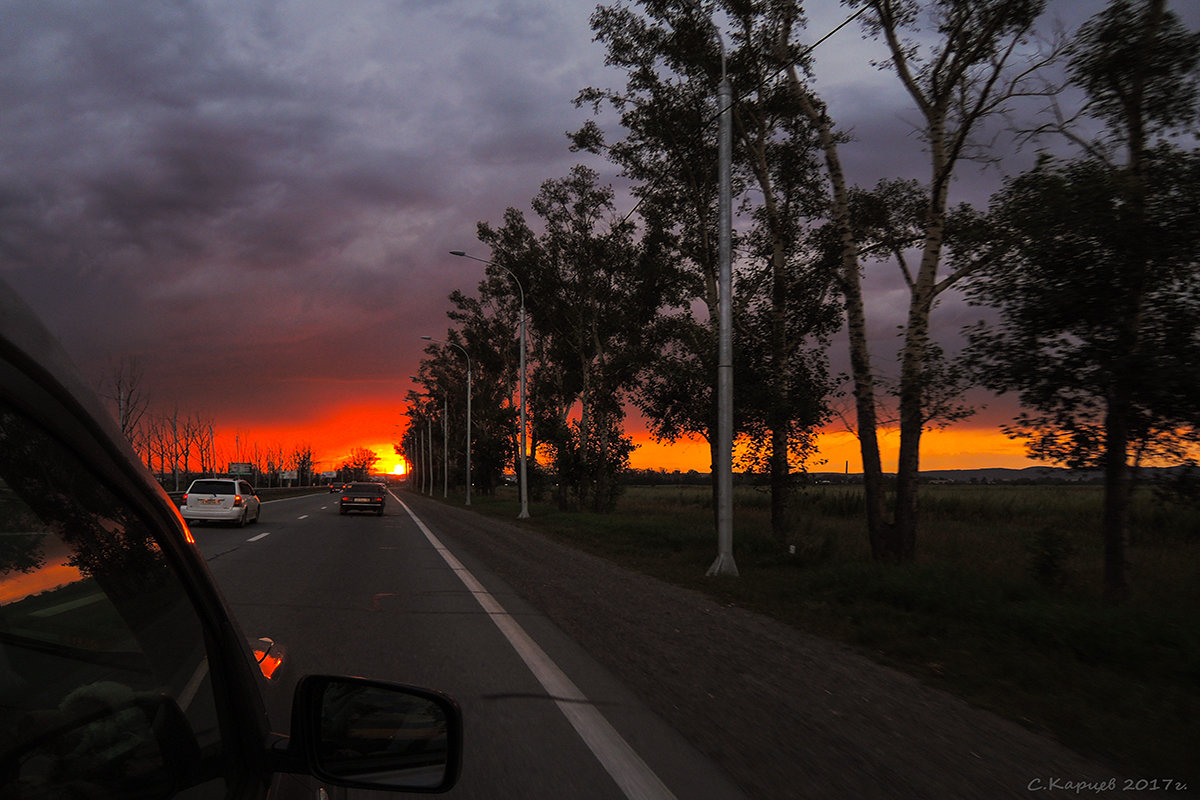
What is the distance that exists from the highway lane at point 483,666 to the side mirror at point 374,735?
0.23 metres

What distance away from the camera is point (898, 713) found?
532 cm

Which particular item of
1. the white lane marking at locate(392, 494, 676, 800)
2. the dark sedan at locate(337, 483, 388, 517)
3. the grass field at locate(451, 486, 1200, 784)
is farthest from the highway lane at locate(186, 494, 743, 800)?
the dark sedan at locate(337, 483, 388, 517)

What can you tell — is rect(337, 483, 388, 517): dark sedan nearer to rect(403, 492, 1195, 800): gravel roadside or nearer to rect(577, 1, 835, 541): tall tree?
rect(577, 1, 835, 541): tall tree

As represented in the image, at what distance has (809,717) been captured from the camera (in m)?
5.17

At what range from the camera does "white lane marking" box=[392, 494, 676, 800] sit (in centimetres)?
394

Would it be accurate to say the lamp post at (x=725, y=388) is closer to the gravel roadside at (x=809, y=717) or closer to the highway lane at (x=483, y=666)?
the gravel roadside at (x=809, y=717)

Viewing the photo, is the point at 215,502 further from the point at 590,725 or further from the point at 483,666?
the point at 590,725

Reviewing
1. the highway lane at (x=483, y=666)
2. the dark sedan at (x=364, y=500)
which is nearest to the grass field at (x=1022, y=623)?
the highway lane at (x=483, y=666)

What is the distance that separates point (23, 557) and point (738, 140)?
68.8ft

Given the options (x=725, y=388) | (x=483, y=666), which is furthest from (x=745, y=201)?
(x=483, y=666)

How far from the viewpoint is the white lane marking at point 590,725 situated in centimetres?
394

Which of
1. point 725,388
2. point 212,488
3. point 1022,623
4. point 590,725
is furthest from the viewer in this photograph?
point 212,488

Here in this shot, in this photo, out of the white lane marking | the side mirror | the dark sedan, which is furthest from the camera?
the dark sedan

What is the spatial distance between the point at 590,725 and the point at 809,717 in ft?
4.79
